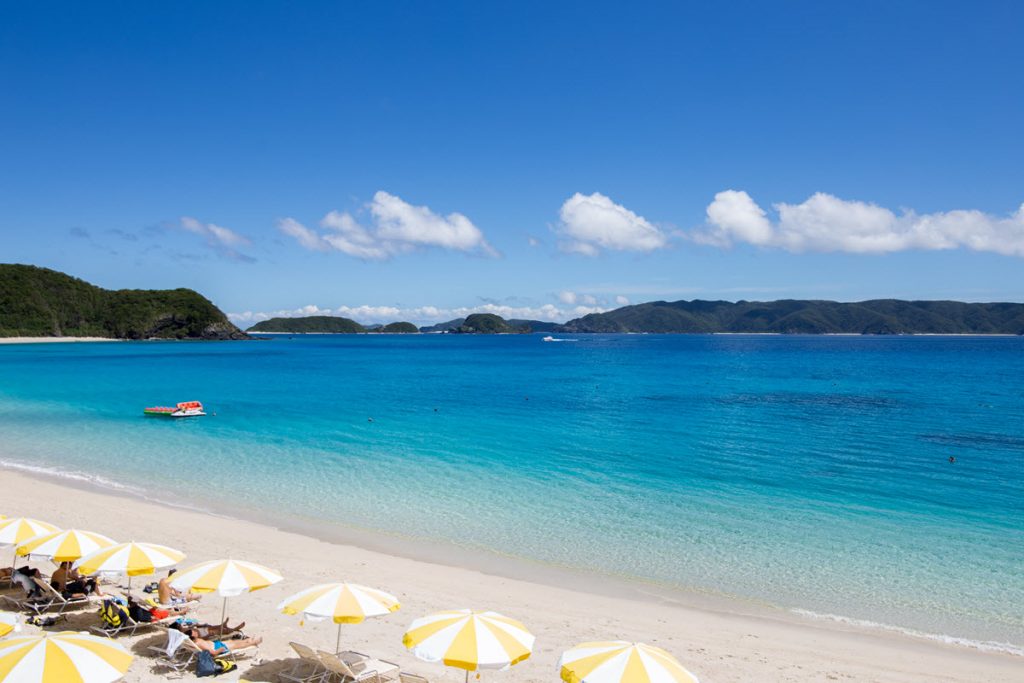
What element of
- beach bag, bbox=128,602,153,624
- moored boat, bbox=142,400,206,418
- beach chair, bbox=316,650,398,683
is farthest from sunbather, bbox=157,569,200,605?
moored boat, bbox=142,400,206,418

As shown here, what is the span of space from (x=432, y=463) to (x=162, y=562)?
1718 centimetres

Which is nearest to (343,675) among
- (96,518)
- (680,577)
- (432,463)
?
(680,577)

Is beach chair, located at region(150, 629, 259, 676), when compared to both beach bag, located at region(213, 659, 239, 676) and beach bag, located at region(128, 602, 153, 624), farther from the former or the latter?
beach bag, located at region(128, 602, 153, 624)

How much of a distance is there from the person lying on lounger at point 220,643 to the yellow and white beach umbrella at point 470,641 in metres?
3.81

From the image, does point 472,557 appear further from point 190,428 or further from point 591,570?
point 190,428

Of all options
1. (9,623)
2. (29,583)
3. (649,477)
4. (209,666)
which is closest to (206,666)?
(209,666)

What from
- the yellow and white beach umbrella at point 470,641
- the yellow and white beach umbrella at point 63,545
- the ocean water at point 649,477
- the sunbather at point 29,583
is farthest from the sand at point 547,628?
the yellow and white beach umbrella at point 470,641

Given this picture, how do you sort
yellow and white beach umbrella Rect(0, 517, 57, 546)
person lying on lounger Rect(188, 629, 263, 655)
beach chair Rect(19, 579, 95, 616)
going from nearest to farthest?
person lying on lounger Rect(188, 629, 263, 655) → beach chair Rect(19, 579, 95, 616) → yellow and white beach umbrella Rect(0, 517, 57, 546)

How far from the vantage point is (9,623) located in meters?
9.91

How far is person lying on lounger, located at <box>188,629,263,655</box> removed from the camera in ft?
34.7

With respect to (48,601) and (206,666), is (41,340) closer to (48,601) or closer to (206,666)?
(48,601)

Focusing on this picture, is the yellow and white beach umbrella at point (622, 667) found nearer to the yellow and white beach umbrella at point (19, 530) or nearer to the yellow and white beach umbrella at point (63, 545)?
the yellow and white beach umbrella at point (63, 545)

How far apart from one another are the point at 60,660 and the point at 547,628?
8087 millimetres

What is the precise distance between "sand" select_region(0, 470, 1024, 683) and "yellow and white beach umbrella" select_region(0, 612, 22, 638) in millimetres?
1617
